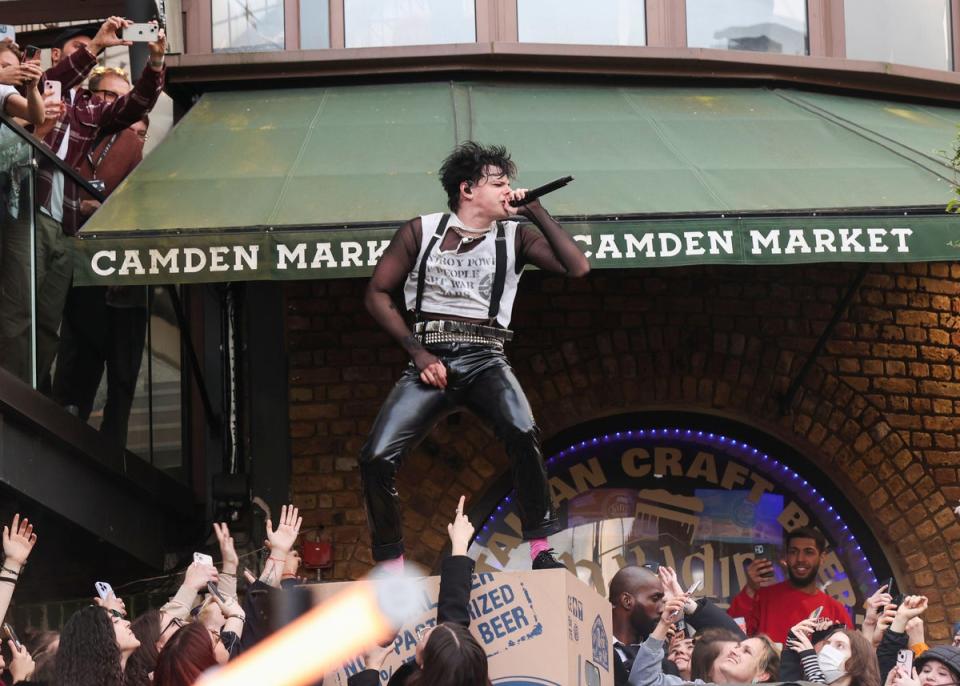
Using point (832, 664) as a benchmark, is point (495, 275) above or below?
above

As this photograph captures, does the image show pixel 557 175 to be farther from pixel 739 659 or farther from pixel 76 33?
pixel 76 33

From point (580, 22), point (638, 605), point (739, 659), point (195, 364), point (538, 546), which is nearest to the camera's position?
point (538, 546)

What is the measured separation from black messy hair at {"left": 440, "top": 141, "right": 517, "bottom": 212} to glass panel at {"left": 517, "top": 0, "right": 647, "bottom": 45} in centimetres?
412

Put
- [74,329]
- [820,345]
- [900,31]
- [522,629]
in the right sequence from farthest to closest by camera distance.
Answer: [900,31], [820,345], [74,329], [522,629]

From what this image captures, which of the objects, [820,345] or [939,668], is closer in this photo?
[939,668]

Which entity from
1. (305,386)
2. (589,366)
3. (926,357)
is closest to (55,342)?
(305,386)

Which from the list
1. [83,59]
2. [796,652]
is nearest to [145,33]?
[83,59]

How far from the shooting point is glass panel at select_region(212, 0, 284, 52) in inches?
449

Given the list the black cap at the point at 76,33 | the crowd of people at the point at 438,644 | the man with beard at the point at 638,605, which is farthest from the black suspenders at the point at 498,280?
the black cap at the point at 76,33

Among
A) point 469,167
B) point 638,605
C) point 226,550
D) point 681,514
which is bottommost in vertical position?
point 638,605

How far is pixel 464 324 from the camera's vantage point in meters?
7.27

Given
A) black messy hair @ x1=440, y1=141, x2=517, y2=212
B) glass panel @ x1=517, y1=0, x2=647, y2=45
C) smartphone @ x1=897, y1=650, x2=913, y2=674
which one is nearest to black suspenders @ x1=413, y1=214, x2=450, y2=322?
black messy hair @ x1=440, y1=141, x2=517, y2=212

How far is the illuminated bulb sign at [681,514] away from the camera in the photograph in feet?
35.4

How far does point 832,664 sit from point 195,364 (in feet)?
15.0
